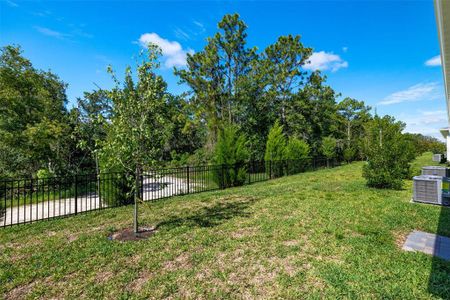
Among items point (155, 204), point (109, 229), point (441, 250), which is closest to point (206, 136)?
point (155, 204)

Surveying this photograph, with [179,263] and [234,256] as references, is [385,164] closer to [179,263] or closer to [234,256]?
[234,256]

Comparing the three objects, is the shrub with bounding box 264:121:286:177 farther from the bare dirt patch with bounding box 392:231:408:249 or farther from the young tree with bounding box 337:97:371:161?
the young tree with bounding box 337:97:371:161

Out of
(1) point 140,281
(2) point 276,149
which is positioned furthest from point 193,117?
(1) point 140,281

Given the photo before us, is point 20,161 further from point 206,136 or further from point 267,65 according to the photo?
point 267,65

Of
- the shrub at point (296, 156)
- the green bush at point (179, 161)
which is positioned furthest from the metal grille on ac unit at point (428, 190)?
the green bush at point (179, 161)

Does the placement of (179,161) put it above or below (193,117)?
below

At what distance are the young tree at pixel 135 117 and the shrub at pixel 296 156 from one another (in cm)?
1289

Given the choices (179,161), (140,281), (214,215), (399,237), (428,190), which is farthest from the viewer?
(179,161)

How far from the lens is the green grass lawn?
108 inches

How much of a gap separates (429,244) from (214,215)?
4.28 meters

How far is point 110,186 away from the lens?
7125mm

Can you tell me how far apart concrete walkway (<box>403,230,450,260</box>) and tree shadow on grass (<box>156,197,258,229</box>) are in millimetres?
3229

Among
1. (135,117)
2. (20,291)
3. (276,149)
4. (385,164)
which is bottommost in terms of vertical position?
(20,291)

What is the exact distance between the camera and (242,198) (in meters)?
7.95
